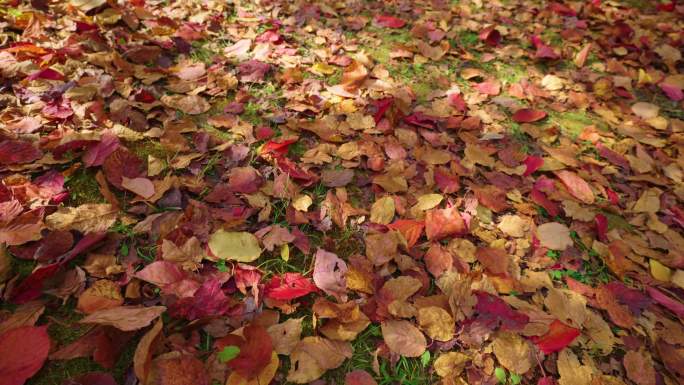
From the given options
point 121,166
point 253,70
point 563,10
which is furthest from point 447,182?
point 563,10

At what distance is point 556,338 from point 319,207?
3.16ft

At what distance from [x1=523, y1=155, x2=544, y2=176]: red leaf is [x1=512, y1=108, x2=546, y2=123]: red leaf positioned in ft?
1.21

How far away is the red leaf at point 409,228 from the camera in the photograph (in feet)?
5.07

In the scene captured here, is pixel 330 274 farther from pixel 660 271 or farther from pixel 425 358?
pixel 660 271

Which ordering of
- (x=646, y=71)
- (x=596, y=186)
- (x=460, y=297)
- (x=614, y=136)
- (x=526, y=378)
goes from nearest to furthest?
(x=526, y=378), (x=460, y=297), (x=596, y=186), (x=614, y=136), (x=646, y=71)

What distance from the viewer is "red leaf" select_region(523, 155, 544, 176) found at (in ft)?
6.21

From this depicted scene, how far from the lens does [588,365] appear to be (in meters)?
1.31

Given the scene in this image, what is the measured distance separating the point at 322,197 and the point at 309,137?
0.39 meters

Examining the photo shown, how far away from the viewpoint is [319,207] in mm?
1643

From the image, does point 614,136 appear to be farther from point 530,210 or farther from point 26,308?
point 26,308

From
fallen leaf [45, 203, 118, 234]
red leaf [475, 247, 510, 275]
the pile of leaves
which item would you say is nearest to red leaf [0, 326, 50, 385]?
the pile of leaves

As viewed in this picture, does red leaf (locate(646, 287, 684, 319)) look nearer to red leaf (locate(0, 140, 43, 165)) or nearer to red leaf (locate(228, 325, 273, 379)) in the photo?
red leaf (locate(228, 325, 273, 379))

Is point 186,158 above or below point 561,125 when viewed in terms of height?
above

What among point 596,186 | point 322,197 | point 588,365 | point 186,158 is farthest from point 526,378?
point 186,158
